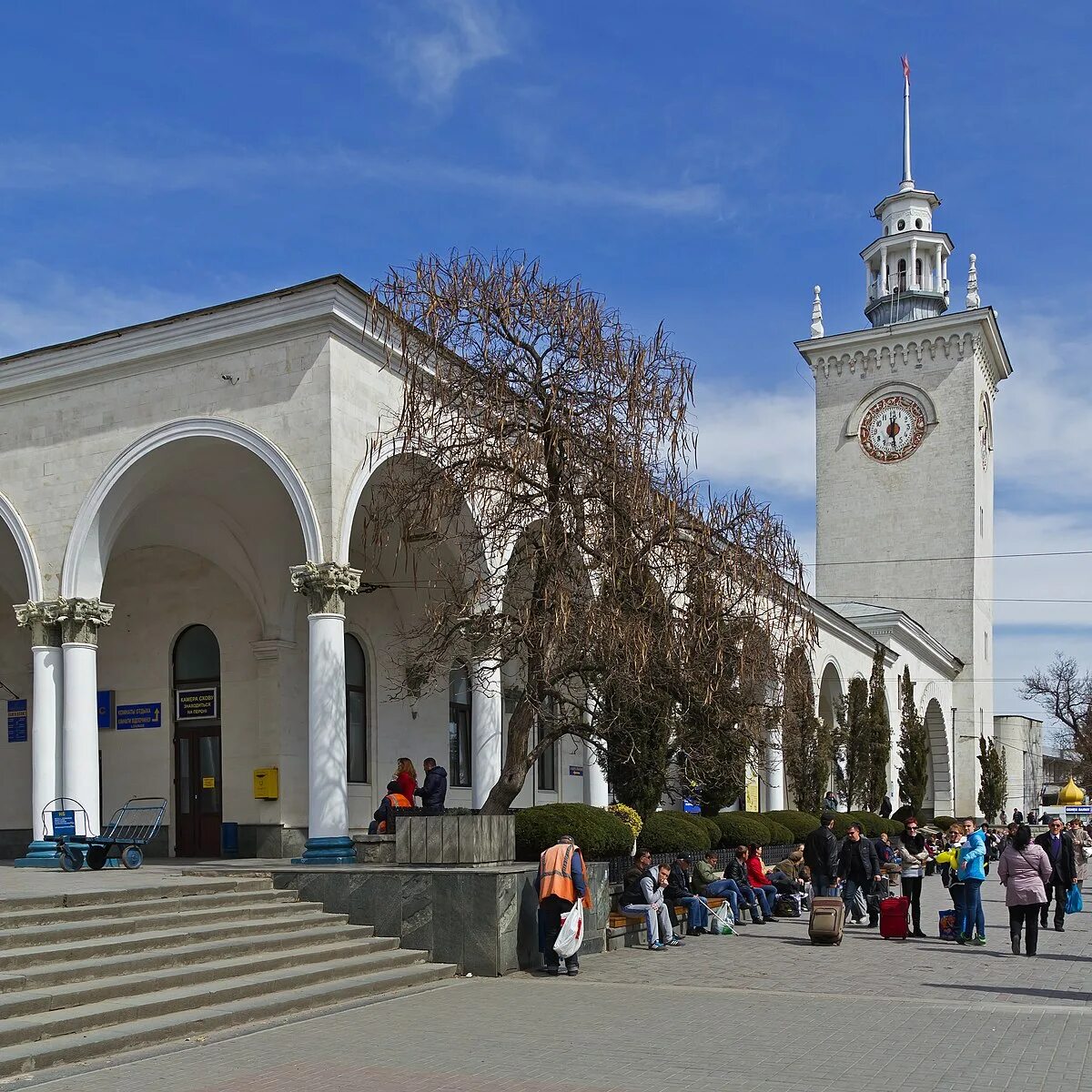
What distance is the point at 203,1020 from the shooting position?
10.4 meters

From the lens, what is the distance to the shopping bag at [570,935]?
45.1 feet

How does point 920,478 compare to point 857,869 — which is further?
point 920,478

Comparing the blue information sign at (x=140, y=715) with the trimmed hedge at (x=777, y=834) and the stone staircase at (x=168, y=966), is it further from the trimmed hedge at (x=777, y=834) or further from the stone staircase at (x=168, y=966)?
the trimmed hedge at (x=777, y=834)

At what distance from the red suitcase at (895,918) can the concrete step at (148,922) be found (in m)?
7.80

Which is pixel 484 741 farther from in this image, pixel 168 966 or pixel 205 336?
pixel 168 966

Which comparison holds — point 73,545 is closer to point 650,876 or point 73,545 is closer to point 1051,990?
point 650,876

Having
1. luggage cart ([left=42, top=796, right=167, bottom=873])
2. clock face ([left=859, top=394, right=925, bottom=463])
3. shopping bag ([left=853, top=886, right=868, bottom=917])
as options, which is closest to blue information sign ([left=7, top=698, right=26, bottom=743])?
luggage cart ([left=42, top=796, right=167, bottom=873])

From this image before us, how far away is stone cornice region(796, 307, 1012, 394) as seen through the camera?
58094 millimetres

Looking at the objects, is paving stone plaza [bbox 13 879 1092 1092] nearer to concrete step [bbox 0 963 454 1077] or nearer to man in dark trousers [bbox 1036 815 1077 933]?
concrete step [bbox 0 963 454 1077]

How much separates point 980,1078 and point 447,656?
1030 cm

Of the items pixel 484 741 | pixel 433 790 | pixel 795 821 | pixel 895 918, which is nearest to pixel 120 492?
pixel 433 790

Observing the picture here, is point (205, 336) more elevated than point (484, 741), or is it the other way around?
point (205, 336)

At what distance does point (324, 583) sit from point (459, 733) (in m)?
11.8

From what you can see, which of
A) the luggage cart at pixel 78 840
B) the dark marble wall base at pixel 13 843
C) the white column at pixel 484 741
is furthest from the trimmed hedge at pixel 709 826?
the dark marble wall base at pixel 13 843
